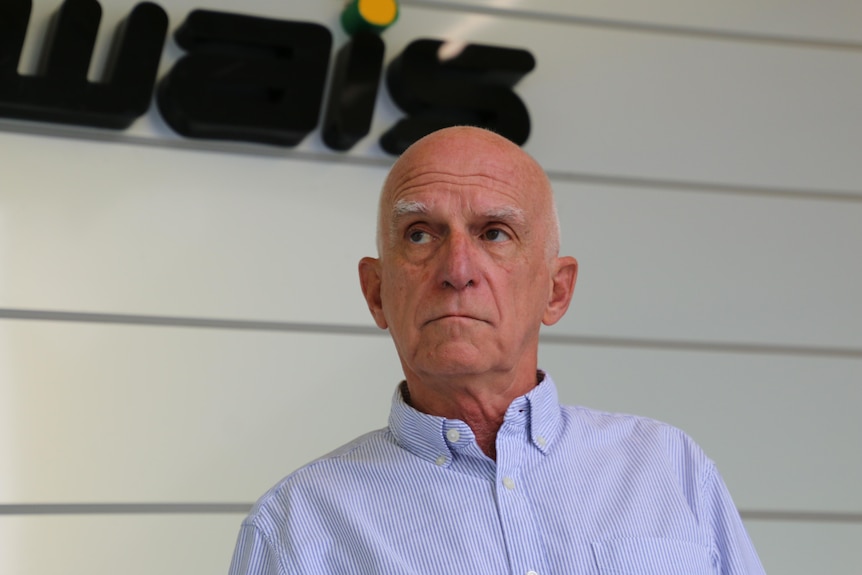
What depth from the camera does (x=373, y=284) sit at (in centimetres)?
151

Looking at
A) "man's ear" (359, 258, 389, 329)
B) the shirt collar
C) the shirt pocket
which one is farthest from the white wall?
the shirt pocket

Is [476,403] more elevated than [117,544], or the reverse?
[476,403]

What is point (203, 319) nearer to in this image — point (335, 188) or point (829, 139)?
point (335, 188)

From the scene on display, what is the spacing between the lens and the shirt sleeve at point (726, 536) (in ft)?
4.49

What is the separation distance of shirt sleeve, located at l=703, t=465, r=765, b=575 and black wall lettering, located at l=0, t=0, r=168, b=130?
1.15m

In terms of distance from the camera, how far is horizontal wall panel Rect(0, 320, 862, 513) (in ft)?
6.12

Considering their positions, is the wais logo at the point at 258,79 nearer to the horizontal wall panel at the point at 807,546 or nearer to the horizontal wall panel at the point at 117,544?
the horizontal wall panel at the point at 117,544

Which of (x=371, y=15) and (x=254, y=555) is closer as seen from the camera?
(x=254, y=555)

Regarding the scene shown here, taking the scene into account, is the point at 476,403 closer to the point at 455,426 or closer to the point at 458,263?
the point at 455,426

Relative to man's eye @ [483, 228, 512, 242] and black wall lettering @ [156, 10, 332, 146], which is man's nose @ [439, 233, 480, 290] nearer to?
man's eye @ [483, 228, 512, 242]

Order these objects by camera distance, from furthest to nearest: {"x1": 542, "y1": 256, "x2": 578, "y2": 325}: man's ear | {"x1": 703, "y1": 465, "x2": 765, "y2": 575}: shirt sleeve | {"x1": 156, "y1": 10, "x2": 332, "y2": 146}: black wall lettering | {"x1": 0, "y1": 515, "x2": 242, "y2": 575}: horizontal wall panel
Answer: {"x1": 156, "y1": 10, "x2": 332, "y2": 146}: black wall lettering, {"x1": 0, "y1": 515, "x2": 242, "y2": 575}: horizontal wall panel, {"x1": 542, "y1": 256, "x2": 578, "y2": 325}: man's ear, {"x1": 703, "y1": 465, "x2": 765, "y2": 575}: shirt sleeve

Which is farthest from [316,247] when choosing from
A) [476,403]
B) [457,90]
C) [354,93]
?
[476,403]

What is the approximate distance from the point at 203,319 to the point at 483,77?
72 cm

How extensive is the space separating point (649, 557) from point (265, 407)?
2.91 feet
